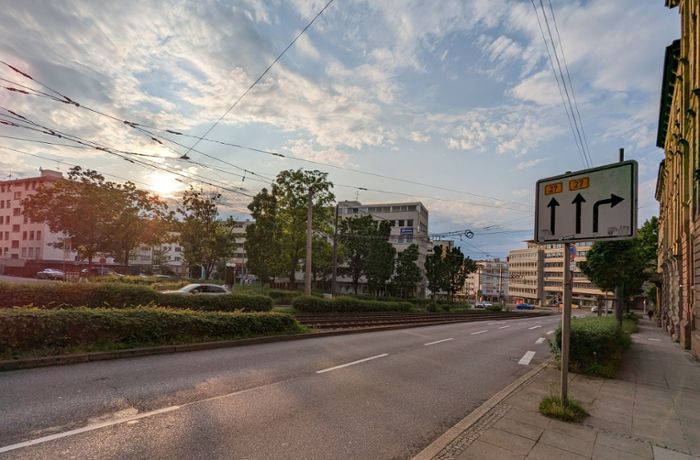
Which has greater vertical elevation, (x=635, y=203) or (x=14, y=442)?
(x=635, y=203)

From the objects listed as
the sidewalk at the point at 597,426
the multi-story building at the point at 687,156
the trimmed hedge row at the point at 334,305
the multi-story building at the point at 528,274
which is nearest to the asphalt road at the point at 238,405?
the sidewalk at the point at 597,426

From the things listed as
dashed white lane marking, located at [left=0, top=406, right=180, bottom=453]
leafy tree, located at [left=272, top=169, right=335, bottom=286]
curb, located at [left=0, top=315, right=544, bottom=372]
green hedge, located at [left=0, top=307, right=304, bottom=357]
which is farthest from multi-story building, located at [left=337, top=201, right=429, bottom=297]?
dashed white lane marking, located at [left=0, top=406, right=180, bottom=453]

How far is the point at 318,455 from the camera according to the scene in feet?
14.9

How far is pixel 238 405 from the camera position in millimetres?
6125

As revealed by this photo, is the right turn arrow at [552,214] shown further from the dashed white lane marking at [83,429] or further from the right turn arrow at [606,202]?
the dashed white lane marking at [83,429]

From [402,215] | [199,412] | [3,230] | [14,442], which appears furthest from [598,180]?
[3,230]

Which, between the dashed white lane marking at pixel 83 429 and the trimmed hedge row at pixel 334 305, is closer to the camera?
the dashed white lane marking at pixel 83 429

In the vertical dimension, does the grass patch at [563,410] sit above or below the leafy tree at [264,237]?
below

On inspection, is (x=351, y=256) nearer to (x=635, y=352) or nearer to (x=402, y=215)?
(x=402, y=215)

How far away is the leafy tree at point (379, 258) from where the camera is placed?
5378 cm

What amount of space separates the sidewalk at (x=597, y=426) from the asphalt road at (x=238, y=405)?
2.25 feet

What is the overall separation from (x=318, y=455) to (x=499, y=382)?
579cm

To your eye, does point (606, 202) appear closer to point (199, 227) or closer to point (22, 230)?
point (199, 227)

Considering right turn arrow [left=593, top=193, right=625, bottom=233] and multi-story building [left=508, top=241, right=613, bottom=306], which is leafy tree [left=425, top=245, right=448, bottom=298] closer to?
right turn arrow [left=593, top=193, right=625, bottom=233]
